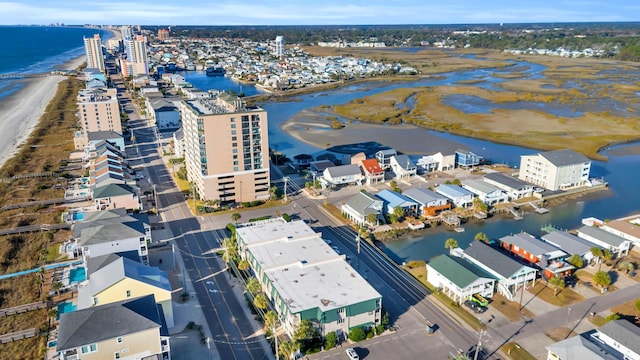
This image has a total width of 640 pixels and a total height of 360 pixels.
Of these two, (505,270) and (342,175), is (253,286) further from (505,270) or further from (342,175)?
(342,175)

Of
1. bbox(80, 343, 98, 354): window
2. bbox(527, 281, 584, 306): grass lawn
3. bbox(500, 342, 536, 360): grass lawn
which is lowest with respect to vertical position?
bbox(527, 281, 584, 306): grass lawn

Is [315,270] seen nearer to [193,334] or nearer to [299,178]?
[193,334]

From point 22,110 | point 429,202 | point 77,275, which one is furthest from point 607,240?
point 22,110

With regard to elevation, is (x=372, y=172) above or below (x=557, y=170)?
below

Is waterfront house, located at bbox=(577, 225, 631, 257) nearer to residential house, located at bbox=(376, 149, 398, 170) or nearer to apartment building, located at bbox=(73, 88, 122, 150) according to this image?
residential house, located at bbox=(376, 149, 398, 170)

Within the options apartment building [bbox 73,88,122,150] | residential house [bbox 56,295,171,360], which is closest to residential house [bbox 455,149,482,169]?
residential house [bbox 56,295,171,360]

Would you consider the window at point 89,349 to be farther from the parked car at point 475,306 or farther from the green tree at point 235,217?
the parked car at point 475,306

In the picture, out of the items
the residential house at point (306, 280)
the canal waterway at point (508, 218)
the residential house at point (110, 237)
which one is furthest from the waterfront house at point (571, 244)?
the residential house at point (110, 237)
